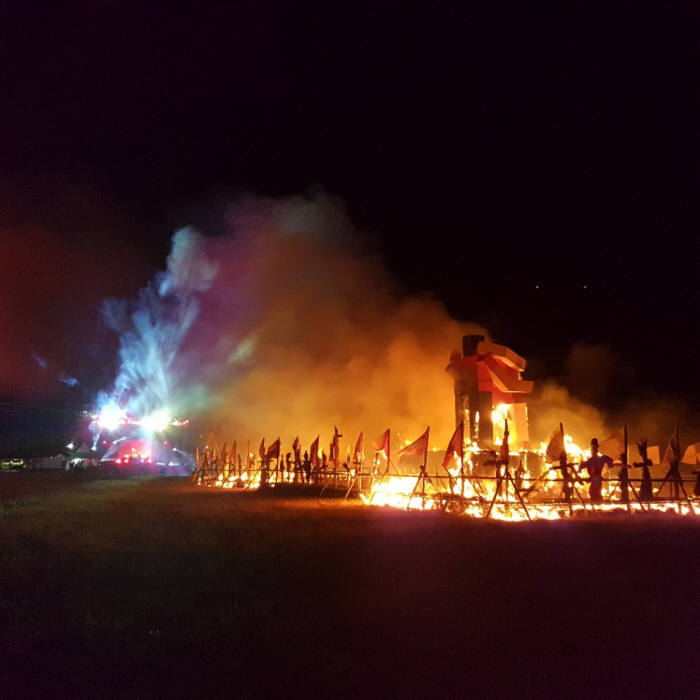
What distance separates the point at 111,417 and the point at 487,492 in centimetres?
5378

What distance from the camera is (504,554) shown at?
10188 millimetres

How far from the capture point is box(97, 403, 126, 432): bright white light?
65.1 meters

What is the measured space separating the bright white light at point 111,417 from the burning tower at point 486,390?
45.5 m

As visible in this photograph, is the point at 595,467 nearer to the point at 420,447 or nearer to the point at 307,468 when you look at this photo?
the point at 420,447

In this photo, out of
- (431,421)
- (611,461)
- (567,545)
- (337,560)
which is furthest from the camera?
(431,421)

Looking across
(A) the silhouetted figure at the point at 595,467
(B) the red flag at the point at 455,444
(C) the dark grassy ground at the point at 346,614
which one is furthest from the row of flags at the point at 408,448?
(C) the dark grassy ground at the point at 346,614

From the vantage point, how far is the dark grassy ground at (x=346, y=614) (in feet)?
15.8

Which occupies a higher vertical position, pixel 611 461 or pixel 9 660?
pixel 611 461

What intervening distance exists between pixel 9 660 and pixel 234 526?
8.48 m

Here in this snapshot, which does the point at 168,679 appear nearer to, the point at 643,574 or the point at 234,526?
the point at 643,574

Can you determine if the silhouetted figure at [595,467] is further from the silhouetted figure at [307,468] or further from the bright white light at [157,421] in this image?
the bright white light at [157,421]

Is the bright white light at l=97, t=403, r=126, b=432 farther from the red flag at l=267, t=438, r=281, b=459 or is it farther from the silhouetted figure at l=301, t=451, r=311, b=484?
the silhouetted figure at l=301, t=451, r=311, b=484

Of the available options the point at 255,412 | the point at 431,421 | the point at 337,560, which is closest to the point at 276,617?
the point at 337,560

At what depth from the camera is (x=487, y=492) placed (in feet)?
70.2
